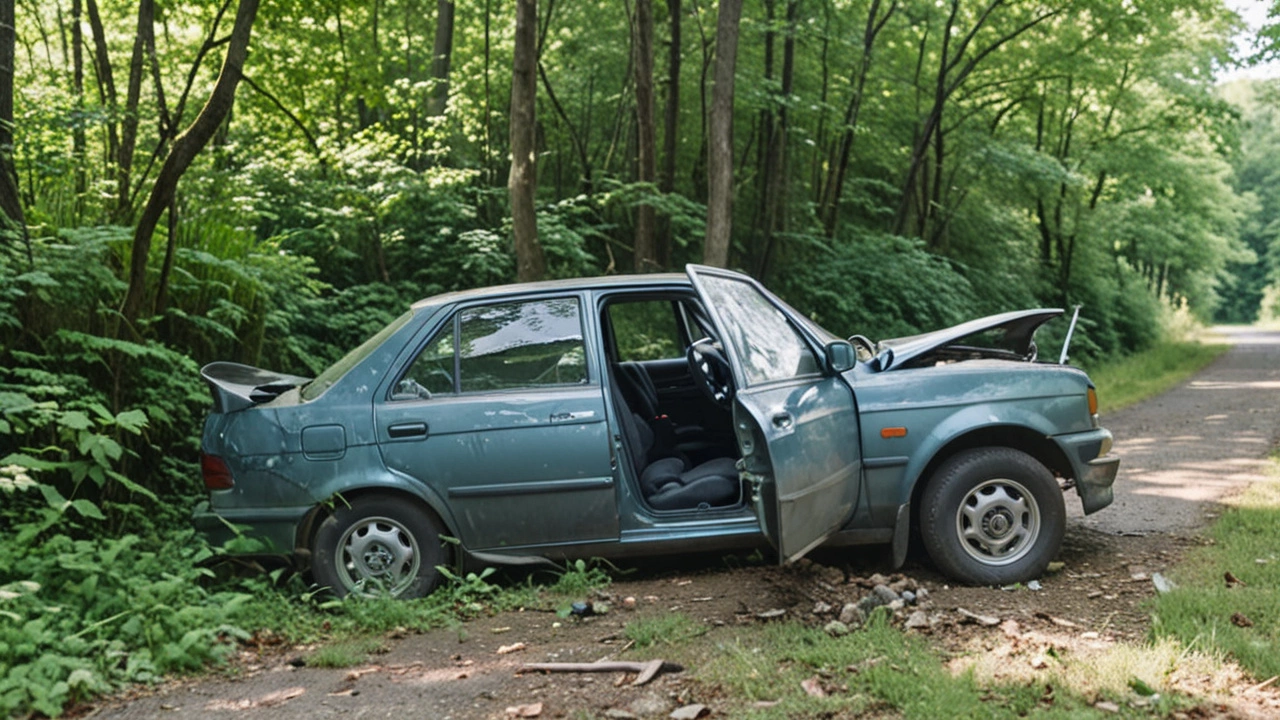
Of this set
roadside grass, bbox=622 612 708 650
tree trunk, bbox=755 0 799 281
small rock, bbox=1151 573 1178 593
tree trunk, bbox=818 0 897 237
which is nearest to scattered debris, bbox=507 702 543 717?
roadside grass, bbox=622 612 708 650

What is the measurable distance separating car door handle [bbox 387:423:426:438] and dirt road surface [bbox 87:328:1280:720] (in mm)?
1047

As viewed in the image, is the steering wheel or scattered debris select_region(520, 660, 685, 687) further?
the steering wheel

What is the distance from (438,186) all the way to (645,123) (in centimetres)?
316

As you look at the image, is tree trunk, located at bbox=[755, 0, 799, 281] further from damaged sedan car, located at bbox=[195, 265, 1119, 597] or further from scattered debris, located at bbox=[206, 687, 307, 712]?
scattered debris, located at bbox=[206, 687, 307, 712]

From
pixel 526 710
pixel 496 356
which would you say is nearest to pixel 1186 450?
pixel 496 356

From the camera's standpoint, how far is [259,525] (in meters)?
5.77

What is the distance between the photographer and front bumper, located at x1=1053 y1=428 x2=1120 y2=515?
587 centimetres

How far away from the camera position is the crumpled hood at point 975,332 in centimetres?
595

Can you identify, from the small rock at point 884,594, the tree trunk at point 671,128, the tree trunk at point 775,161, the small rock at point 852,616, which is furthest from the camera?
the tree trunk at point 775,161

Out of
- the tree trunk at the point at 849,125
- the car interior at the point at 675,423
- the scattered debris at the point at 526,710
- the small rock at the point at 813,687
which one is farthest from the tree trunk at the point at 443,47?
the small rock at the point at 813,687

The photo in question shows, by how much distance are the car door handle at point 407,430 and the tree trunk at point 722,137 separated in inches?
328

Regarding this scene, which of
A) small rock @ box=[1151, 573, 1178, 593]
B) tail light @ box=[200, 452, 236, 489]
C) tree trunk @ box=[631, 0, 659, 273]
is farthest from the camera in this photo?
tree trunk @ box=[631, 0, 659, 273]

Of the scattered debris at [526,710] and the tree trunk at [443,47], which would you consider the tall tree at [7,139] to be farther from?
the tree trunk at [443,47]

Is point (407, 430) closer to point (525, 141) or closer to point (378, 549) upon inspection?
point (378, 549)
